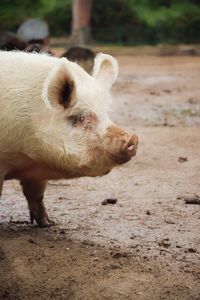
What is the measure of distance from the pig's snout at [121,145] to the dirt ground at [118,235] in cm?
69

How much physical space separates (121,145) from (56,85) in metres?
0.58

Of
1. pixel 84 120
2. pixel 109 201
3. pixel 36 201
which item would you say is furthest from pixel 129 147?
pixel 109 201

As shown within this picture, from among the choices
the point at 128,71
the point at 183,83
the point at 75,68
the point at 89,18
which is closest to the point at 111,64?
the point at 75,68

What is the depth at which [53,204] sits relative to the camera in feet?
18.5

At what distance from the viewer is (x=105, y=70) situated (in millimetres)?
4609

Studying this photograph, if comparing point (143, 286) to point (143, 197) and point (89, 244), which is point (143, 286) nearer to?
point (89, 244)

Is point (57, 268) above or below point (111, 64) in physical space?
below

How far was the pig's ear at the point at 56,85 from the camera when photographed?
13.5ft

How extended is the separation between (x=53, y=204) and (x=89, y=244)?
119 centimetres

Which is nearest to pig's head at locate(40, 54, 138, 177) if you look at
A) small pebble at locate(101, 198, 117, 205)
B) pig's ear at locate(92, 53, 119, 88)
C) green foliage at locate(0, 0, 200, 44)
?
pig's ear at locate(92, 53, 119, 88)

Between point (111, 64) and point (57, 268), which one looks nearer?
point (57, 268)

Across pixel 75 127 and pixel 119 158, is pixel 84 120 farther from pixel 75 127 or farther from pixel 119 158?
pixel 119 158

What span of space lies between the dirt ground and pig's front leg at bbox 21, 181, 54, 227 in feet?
0.31

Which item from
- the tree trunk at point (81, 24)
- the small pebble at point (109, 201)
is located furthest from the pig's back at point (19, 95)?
the tree trunk at point (81, 24)
